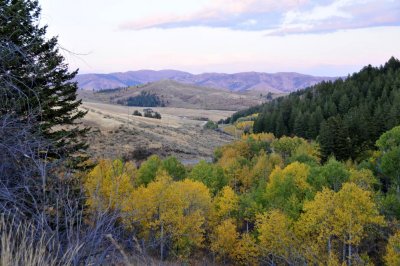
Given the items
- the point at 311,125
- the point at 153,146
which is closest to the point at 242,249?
the point at 153,146

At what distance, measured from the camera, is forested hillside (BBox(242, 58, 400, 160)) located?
6366 cm

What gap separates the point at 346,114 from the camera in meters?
89.7

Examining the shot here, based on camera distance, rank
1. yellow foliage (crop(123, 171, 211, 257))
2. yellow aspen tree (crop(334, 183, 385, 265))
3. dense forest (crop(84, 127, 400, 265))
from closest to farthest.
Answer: yellow aspen tree (crop(334, 183, 385, 265)), dense forest (crop(84, 127, 400, 265)), yellow foliage (crop(123, 171, 211, 257))

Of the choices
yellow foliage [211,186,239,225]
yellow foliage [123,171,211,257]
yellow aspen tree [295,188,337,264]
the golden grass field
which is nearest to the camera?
yellow aspen tree [295,188,337,264]

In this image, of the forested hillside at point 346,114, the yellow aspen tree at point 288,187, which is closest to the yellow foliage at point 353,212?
the yellow aspen tree at point 288,187

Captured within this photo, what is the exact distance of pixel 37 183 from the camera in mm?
5004

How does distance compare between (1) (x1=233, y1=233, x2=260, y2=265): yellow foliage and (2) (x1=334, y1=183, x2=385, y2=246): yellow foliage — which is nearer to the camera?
(2) (x1=334, y1=183, x2=385, y2=246): yellow foliage

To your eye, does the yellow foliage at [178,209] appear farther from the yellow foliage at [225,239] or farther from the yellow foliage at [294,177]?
the yellow foliage at [294,177]

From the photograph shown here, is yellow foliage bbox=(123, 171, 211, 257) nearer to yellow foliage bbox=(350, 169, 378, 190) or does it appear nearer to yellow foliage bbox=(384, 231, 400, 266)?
yellow foliage bbox=(384, 231, 400, 266)

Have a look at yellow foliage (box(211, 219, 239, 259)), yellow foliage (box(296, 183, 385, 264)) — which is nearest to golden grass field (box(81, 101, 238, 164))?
yellow foliage (box(211, 219, 239, 259))

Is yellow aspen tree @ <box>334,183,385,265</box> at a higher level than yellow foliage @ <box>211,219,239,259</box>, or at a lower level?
higher

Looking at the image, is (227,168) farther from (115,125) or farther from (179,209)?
(115,125)

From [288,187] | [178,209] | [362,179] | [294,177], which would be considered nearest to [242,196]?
[288,187]

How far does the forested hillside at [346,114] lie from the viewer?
63656 mm
